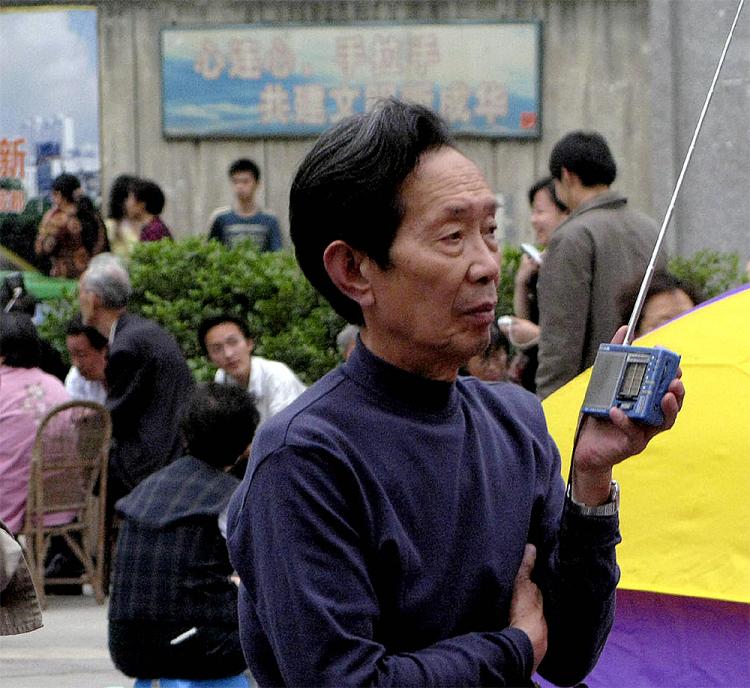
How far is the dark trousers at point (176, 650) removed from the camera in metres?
4.19

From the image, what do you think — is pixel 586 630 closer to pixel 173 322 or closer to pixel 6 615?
pixel 6 615

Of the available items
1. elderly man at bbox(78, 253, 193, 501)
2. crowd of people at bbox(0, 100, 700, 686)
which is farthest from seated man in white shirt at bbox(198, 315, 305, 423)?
crowd of people at bbox(0, 100, 700, 686)

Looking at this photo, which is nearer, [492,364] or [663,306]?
[663,306]

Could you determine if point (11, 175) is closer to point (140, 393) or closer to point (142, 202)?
point (142, 202)

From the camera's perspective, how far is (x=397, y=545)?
5.72ft

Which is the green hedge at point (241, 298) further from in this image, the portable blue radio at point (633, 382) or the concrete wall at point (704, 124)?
the portable blue radio at point (633, 382)

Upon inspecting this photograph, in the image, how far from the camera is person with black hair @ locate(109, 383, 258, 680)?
420 centimetres

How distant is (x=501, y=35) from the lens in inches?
419

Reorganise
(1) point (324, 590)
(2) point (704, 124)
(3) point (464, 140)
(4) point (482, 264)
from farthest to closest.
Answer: (3) point (464, 140)
(2) point (704, 124)
(4) point (482, 264)
(1) point (324, 590)

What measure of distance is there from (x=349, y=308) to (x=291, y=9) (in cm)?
918

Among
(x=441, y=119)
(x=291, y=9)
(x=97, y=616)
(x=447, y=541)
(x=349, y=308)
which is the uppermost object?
(x=291, y=9)

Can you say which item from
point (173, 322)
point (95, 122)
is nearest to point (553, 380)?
point (173, 322)

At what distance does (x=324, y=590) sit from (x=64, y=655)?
16.2 ft

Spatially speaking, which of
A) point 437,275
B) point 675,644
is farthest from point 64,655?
point 437,275
